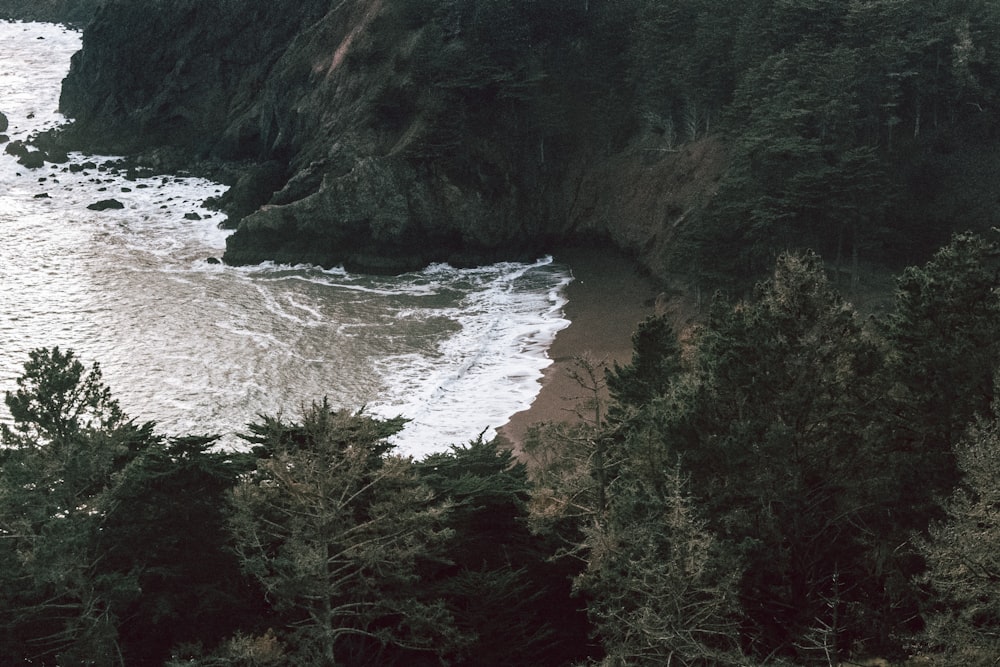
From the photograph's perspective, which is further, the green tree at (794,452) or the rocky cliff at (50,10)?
the rocky cliff at (50,10)

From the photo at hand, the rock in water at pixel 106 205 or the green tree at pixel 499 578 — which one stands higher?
the green tree at pixel 499 578

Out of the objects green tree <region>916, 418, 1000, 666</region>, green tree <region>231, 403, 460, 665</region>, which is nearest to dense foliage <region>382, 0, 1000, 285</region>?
green tree <region>231, 403, 460, 665</region>

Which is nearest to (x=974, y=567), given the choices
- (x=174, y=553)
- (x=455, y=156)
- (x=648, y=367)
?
(x=648, y=367)

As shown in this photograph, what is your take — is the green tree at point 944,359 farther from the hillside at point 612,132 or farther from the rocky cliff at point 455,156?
the rocky cliff at point 455,156

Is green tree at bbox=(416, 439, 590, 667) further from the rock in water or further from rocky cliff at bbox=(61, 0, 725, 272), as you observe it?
the rock in water

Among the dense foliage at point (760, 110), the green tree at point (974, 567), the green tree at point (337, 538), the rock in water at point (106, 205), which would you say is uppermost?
the dense foliage at point (760, 110)

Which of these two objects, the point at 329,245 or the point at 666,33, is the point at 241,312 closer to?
the point at 329,245

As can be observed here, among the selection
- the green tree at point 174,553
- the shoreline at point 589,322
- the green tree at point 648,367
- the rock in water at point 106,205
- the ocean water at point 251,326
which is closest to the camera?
the green tree at point 174,553

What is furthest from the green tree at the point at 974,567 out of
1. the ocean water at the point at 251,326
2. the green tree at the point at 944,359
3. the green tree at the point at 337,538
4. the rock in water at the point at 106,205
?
the rock in water at the point at 106,205
